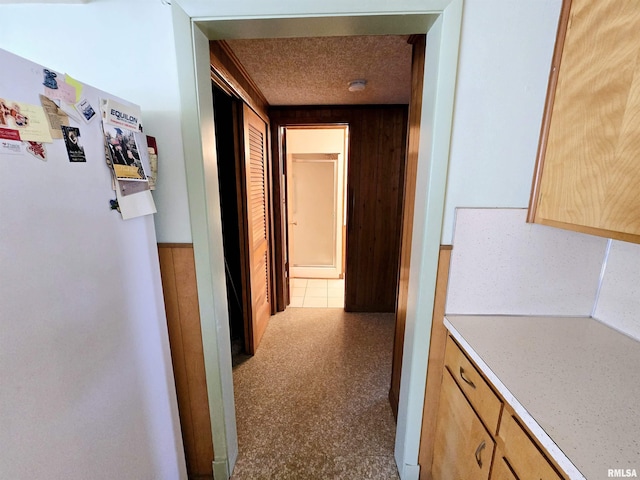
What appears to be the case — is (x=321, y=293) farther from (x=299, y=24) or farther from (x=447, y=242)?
(x=299, y=24)

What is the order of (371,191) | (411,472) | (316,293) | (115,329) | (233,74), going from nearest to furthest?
(115,329)
(411,472)
(233,74)
(371,191)
(316,293)

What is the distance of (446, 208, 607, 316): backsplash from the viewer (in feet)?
3.47

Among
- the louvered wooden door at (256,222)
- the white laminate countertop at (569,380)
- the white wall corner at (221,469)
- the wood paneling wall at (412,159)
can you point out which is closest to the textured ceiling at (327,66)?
the wood paneling wall at (412,159)

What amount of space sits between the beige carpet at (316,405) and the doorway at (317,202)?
1.62 meters

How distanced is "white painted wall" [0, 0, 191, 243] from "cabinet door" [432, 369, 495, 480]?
1.44 m

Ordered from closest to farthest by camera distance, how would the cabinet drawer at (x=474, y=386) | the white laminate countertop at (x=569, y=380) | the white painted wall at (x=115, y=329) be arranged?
1. the white laminate countertop at (x=569, y=380)
2. the white painted wall at (x=115, y=329)
3. the cabinet drawer at (x=474, y=386)

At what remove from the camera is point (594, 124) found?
2.58 ft

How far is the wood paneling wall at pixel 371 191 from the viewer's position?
2.62 meters

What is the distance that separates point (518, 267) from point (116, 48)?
1.79m

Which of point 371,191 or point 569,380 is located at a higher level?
point 371,191

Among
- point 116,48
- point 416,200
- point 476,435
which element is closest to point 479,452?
point 476,435

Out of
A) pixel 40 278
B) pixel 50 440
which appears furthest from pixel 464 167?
pixel 50 440

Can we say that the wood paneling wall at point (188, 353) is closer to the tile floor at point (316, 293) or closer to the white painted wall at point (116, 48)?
the white painted wall at point (116, 48)

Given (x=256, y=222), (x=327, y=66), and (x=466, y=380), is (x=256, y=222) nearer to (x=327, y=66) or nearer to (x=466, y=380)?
(x=327, y=66)
